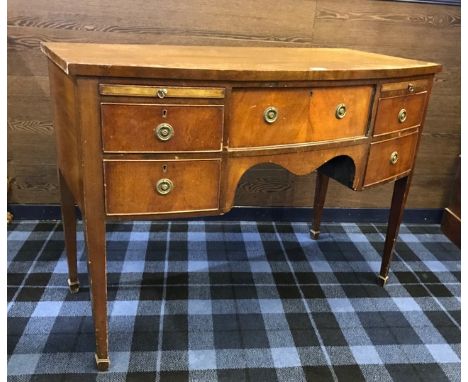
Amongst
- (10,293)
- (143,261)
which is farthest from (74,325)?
(143,261)

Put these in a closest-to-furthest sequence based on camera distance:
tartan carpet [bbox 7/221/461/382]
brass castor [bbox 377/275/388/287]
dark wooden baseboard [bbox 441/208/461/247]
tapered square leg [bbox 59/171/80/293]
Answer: tartan carpet [bbox 7/221/461/382] → tapered square leg [bbox 59/171/80/293] → brass castor [bbox 377/275/388/287] → dark wooden baseboard [bbox 441/208/461/247]

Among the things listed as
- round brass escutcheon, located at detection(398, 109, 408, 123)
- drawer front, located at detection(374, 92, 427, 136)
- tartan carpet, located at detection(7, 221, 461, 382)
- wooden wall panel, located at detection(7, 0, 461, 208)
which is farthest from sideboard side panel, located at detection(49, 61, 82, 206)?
round brass escutcheon, located at detection(398, 109, 408, 123)

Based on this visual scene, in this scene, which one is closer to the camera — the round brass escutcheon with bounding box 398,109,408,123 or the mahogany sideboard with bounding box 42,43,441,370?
the mahogany sideboard with bounding box 42,43,441,370

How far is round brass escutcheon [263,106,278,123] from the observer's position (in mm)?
1205

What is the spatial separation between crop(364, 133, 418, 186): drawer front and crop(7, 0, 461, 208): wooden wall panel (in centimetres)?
68

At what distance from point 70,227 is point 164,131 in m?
0.67

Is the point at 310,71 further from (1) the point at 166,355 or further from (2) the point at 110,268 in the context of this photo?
(2) the point at 110,268

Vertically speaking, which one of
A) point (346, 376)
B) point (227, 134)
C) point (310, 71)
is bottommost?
point (346, 376)

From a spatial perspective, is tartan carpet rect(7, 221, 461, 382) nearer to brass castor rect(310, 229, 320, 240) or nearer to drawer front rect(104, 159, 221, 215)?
brass castor rect(310, 229, 320, 240)

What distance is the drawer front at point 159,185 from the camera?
1139 millimetres

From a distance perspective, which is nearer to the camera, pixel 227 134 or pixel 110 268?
pixel 227 134

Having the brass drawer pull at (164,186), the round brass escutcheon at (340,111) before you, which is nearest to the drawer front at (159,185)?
the brass drawer pull at (164,186)

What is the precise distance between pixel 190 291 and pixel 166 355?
1.13 feet

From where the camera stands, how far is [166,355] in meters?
1.43
